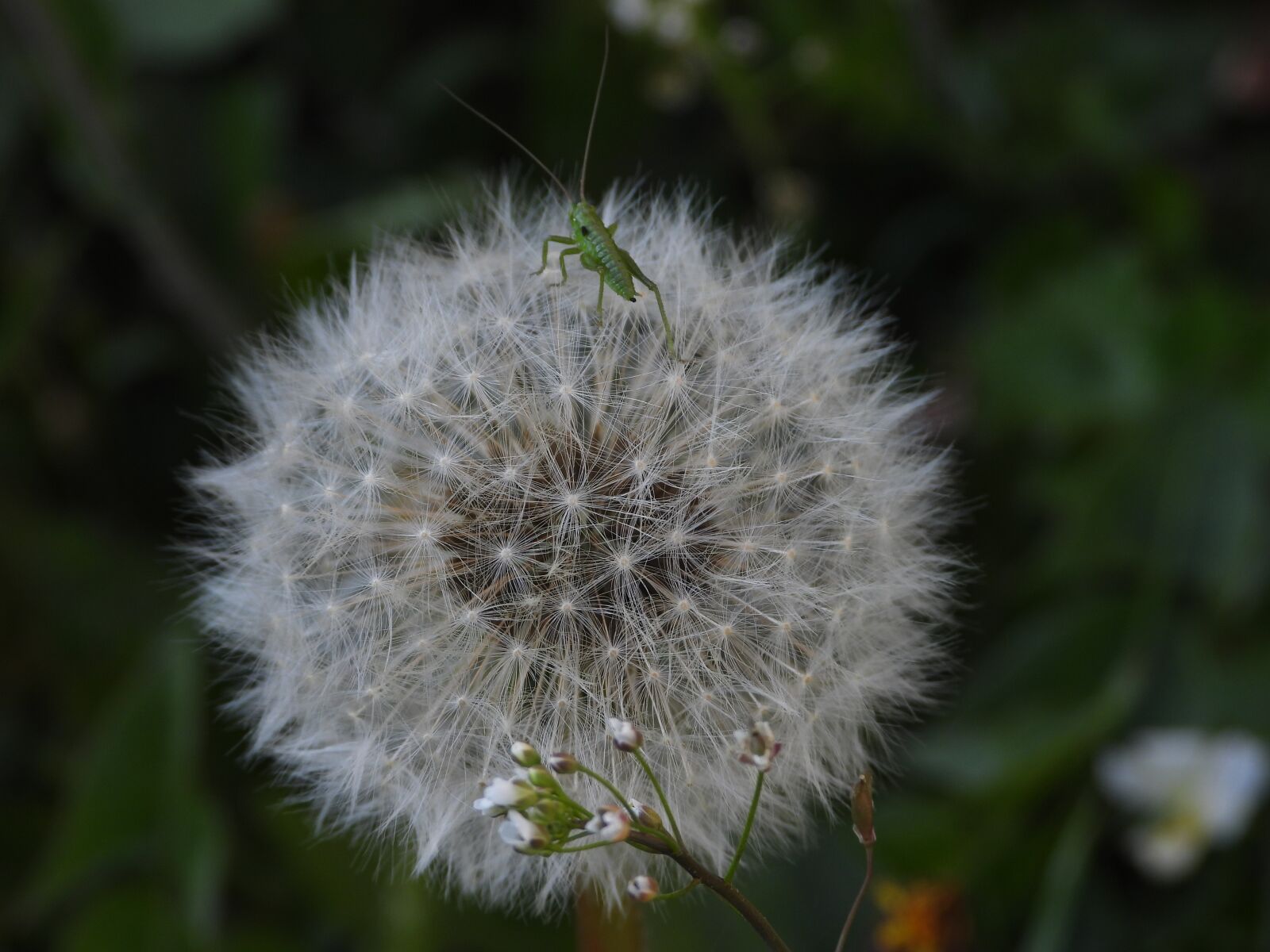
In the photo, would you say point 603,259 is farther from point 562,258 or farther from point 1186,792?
point 1186,792

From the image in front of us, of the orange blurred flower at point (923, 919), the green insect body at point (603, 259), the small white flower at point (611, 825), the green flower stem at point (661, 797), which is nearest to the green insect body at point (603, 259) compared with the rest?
the green insect body at point (603, 259)

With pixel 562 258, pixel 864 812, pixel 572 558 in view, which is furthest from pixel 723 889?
pixel 562 258

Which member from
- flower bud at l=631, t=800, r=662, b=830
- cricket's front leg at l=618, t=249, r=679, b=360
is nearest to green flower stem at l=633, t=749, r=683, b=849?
flower bud at l=631, t=800, r=662, b=830

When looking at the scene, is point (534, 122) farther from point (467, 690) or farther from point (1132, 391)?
point (467, 690)

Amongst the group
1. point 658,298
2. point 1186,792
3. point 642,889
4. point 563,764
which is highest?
point 658,298

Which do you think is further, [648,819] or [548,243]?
[548,243]

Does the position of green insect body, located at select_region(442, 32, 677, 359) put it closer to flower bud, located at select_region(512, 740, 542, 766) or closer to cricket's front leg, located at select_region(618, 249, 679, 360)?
cricket's front leg, located at select_region(618, 249, 679, 360)
